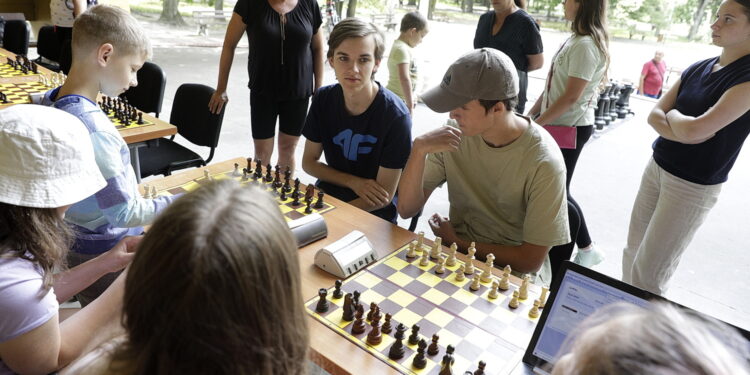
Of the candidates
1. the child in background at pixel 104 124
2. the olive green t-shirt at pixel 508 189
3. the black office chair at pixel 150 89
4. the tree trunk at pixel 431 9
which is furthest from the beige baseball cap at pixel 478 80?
the tree trunk at pixel 431 9

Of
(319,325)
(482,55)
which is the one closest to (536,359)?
(319,325)

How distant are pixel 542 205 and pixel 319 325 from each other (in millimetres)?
921

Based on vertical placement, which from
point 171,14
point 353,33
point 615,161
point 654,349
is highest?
point 353,33

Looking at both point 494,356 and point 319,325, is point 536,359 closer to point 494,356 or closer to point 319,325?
point 494,356

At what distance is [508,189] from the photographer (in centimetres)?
188

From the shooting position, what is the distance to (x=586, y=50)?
2.86m

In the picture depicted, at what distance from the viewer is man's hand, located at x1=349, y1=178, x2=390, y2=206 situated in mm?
2320

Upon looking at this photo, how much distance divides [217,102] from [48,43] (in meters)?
3.32

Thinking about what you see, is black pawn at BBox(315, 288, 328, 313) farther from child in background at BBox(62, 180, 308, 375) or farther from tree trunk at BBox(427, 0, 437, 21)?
tree trunk at BBox(427, 0, 437, 21)

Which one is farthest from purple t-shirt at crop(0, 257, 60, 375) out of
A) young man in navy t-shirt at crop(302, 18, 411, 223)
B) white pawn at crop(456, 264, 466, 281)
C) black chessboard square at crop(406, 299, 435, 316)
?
young man in navy t-shirt at crop(302, 18, 411, 223)

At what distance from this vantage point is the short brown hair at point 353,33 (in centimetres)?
229

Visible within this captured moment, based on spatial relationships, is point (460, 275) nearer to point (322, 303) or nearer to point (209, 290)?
point (322, 303)

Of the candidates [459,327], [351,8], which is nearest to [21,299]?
[459,327]

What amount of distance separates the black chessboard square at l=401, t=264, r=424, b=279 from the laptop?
46cm
